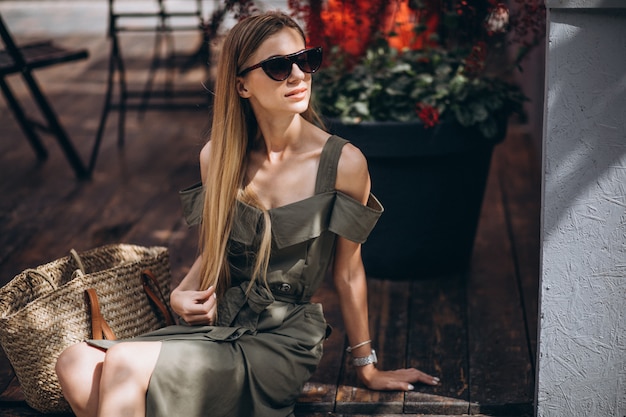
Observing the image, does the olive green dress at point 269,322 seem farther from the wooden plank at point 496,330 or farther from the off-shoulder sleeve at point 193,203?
the wooden plank at point 496,330

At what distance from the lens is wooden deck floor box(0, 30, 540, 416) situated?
2648mm

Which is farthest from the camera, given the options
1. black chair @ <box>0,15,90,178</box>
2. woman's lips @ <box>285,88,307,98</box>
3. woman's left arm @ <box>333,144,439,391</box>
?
black chair @ <box>0,15,90,178</box>

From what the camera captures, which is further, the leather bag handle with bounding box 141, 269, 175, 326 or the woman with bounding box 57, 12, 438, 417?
the leather bag handle with bounding box 141, 269, 175, 326

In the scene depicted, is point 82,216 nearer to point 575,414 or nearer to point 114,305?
point 114,305

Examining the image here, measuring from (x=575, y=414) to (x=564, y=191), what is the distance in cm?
61

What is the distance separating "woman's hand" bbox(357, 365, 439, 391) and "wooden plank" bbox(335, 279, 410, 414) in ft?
0.07

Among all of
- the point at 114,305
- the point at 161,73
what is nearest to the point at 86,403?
the point at 114,305

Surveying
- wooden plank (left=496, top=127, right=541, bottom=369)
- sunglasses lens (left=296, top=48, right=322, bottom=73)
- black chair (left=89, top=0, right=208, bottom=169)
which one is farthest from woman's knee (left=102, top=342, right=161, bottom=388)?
black chair (left=89, top=0, right=208, bottom=169)

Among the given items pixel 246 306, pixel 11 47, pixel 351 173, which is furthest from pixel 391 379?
pixel 11 47

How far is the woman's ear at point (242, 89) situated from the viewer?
235 centimetres

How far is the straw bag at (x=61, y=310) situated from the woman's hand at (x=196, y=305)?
26cm

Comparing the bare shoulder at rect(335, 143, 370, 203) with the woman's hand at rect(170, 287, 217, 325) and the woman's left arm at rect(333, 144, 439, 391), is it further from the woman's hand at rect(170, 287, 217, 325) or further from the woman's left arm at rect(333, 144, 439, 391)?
the woman's hand at rect(170, 287, 217, 325)

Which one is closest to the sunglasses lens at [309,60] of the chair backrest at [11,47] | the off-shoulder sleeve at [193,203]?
the off-shoulder sleeve at [193,203]

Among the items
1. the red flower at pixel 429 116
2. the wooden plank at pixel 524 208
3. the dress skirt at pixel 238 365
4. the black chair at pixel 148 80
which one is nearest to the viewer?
the dress skirt at pixel 238 365
